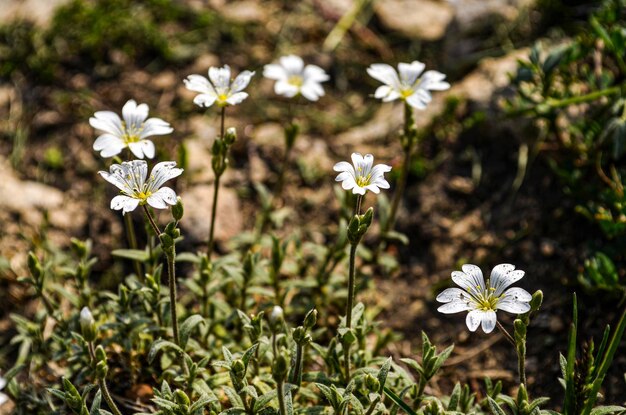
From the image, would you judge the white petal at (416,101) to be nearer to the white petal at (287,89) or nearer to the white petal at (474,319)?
the white petal at (287,89)

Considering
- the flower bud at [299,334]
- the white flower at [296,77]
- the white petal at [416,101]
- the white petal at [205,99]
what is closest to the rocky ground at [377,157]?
the white petal at [205,99]


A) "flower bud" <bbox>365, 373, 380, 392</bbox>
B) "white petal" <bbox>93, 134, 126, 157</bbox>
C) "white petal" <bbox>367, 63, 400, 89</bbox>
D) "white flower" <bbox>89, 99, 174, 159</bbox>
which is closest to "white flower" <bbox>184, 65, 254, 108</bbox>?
"white flower" <bbox>89, 99, 174, 159</bbox>

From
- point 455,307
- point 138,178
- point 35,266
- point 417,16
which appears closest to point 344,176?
point 455,307

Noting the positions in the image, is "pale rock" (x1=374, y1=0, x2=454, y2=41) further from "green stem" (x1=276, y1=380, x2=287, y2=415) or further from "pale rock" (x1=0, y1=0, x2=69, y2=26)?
"green stem" (x1=276, y1=380, x2=287, y2=415)

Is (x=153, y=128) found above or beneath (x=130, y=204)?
above

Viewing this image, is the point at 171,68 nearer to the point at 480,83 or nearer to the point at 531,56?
the point at 480,83

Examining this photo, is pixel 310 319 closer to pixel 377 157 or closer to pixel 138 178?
pixel 138 178
